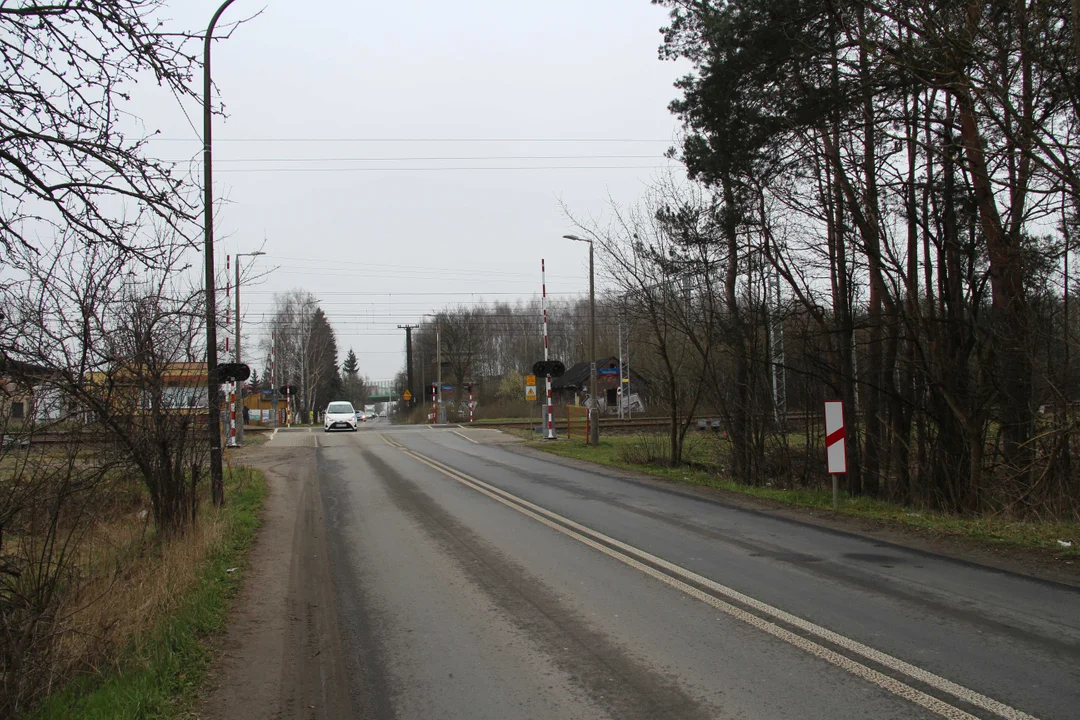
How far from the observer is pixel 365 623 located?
6.34 meters

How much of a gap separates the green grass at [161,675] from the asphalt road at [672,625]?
0.80 m

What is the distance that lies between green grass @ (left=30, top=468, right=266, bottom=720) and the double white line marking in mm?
3874

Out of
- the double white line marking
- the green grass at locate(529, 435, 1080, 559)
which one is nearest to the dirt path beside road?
the double white line marking

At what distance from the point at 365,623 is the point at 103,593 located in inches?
88.3

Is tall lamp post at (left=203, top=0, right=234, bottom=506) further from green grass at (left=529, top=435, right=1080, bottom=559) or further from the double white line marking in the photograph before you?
green grass at (left=529, top=435, right=1080, bottom=559)

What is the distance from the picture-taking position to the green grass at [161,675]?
4.65 m

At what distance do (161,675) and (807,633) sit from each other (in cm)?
435

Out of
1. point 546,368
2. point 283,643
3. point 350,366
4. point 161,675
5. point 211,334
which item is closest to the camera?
point 161,675

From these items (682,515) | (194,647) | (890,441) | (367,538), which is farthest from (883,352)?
(194,647)

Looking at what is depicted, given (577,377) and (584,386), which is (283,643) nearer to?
(584,386)

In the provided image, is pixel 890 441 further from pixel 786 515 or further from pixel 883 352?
pixel 786 515

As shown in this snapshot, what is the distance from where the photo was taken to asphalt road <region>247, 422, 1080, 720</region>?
4.54m

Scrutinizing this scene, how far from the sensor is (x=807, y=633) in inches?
224

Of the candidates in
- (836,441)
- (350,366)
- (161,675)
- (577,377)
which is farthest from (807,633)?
(350,366)
